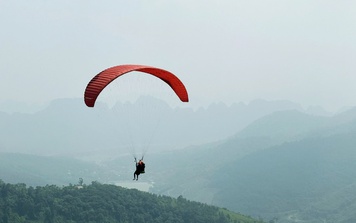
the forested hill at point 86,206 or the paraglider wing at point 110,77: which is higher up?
the forested hill at point 86,206

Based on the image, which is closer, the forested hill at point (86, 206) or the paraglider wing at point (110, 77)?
the paraglider wing at point (110, 77)

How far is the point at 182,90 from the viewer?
33.7 meters

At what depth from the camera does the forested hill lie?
434 ft

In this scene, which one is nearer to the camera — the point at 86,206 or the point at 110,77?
the point at 110,77

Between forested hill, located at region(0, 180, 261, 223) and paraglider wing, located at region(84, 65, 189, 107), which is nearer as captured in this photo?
paraglider wing, located at region(84, 65, 189, 107)

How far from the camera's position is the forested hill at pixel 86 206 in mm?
132375

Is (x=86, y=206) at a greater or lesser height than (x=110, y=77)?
greater

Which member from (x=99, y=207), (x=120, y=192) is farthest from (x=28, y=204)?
(x=120, y=192)

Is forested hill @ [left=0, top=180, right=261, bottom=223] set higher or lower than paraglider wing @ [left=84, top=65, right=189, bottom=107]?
higher

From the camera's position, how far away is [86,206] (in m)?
138

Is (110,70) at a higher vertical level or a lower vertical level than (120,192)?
lower

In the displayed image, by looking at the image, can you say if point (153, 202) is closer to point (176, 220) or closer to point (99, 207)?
point (176, 220)

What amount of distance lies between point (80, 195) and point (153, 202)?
2512 cm

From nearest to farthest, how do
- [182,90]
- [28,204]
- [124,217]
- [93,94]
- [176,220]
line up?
[93,94]
[182,90]
[28,204]
[124,217]
[176,220]
